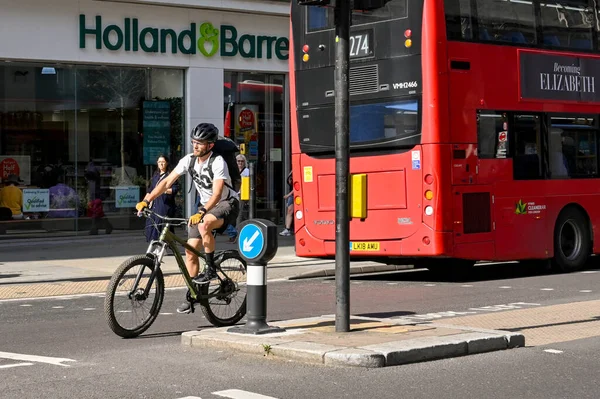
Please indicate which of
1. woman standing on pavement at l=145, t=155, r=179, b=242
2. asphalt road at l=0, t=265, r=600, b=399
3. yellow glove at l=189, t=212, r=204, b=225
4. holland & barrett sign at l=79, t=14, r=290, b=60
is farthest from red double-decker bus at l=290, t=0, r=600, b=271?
holland & barrett sign at l=79, t=14, r=290, b=60

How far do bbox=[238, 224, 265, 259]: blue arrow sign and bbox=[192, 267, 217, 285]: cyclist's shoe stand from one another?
848mm

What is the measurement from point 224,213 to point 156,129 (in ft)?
47.1

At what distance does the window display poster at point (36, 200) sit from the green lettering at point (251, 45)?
578cm

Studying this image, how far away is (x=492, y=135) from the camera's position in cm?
1556

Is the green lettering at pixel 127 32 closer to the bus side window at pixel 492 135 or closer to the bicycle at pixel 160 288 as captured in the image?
the bus side window at pixel 492 135

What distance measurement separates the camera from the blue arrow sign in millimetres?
9328

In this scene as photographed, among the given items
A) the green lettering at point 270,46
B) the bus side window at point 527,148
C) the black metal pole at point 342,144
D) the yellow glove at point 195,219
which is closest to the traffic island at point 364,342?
the black metal pole at point 342,144

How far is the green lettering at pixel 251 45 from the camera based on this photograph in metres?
25.3

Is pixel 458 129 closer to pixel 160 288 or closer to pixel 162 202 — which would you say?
pixel 162 202

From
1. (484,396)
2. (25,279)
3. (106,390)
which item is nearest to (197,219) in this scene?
(106,390)

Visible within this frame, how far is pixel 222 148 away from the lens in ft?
34.3

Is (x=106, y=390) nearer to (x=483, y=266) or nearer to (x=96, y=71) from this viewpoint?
(x=483, y=266)

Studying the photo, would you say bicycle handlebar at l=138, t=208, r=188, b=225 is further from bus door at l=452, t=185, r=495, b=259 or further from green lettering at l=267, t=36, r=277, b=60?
green lettering at l=267, t=36, r=277, b=60

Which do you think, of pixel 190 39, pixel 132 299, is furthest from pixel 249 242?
pixel 190 39
